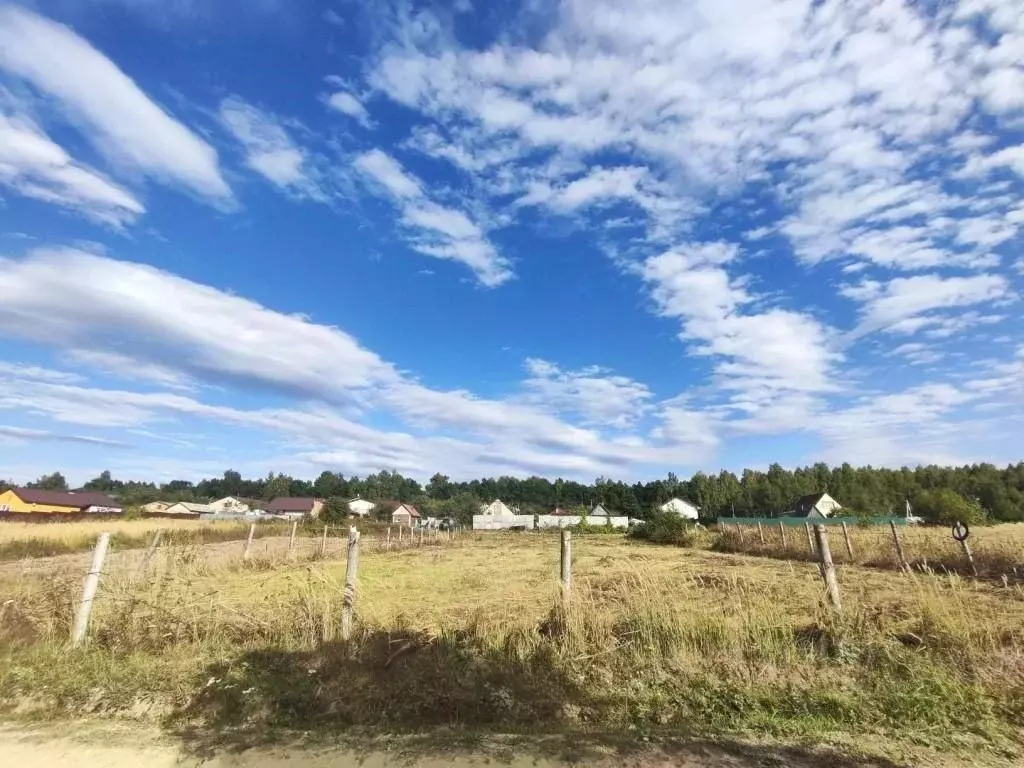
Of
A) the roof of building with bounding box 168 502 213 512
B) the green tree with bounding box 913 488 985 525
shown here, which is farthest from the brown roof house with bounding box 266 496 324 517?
the green tree with bounding box 913 488 985 525

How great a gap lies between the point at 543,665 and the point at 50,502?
7880 centimetres

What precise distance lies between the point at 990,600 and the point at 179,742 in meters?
10.6

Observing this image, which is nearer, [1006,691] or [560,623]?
[1006,691]

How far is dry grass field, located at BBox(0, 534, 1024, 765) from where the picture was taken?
14.5 ft

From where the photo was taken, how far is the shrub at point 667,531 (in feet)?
102

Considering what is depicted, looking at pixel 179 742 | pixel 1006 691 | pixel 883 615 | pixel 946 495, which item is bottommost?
pixel 179 742

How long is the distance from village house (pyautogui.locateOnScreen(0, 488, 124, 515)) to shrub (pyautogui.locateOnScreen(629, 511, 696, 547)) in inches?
2164

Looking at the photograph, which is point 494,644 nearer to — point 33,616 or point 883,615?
point 883,615

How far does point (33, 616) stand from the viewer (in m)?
6.41

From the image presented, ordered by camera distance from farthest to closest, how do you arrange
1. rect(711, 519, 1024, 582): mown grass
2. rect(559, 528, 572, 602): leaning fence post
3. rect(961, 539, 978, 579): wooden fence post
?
rect(711, 519, 1024, 582): mown grass, rect(961, 539, 978, 579): wooden fence post, rect(559, 528, 572, 602): leaning fence post

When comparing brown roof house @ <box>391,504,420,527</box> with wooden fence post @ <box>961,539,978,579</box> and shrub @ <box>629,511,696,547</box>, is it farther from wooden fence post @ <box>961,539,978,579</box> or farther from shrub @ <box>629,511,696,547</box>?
wooden fence post @ <box>961,539,978,579</box>

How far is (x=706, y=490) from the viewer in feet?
338

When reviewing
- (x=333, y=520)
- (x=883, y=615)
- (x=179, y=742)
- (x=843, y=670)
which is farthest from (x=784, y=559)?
(x=333, y=520)

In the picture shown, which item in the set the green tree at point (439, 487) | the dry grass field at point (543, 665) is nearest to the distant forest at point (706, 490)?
the green tree at point (439, 487)
